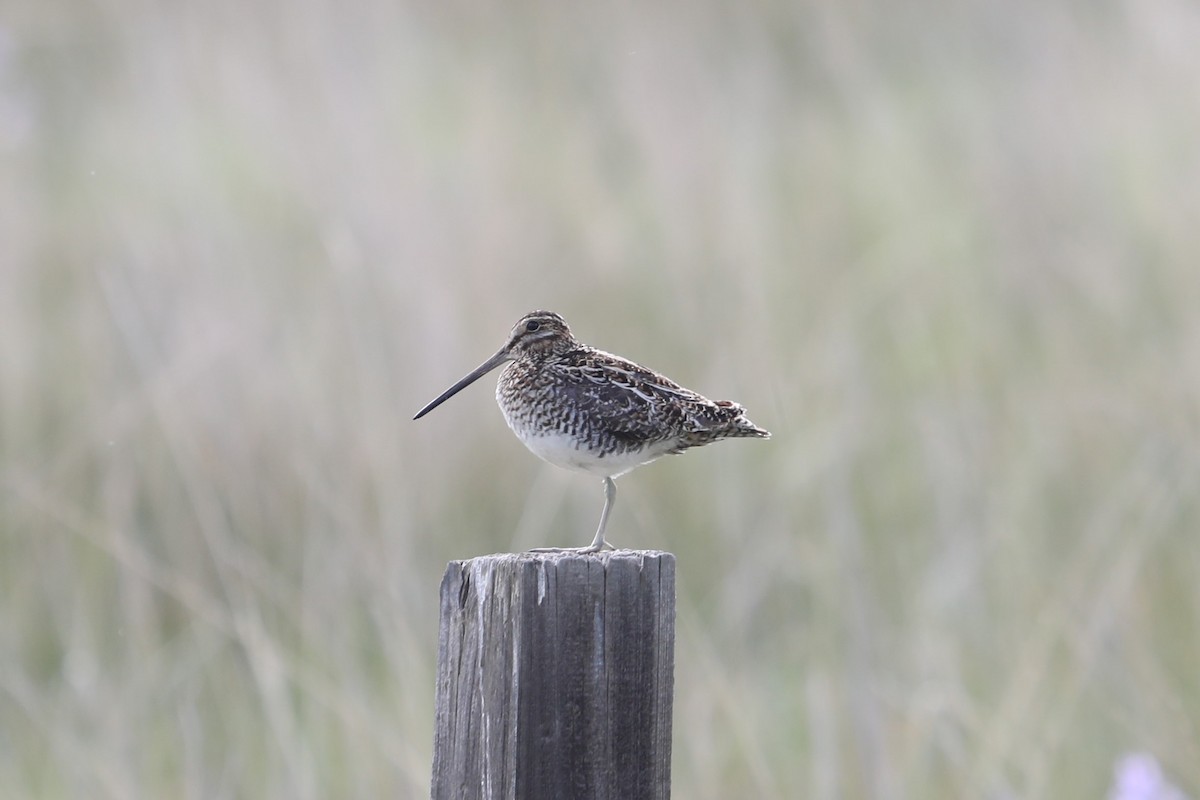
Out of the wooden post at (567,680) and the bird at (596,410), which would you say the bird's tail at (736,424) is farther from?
the wooden post at (567,680)

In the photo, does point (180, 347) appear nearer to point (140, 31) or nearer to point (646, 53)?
point (140, 31)

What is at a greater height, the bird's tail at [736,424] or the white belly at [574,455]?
the bird's tail at [736,424]

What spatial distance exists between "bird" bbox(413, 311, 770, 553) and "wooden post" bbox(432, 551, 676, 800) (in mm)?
789

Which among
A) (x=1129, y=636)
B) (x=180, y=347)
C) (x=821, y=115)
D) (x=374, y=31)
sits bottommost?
(x=1129, y=636)

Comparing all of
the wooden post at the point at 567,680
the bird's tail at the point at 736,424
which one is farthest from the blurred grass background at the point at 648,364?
the wooden post at the point at 567,680

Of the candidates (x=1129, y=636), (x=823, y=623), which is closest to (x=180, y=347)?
(x=823, y=623)

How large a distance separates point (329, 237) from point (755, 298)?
1.56 metres

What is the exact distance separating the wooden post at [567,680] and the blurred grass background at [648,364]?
5.57 feet

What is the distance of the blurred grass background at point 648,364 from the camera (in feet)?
14.8

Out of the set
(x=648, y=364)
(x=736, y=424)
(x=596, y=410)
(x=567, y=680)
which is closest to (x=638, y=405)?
(x=596, y=410)

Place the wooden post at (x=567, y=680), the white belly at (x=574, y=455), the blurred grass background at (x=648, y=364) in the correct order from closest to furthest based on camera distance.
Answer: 1. the wooden post at (x=567, y=680)
2. the white belly at (x=574, y=455)
3. the blurred grass background at (x=648, y=364)

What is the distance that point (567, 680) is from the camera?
2.18m

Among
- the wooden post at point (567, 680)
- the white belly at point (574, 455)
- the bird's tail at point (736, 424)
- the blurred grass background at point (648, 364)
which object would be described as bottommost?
the wooden post at point (567, 680)

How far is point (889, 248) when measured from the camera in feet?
22.7
